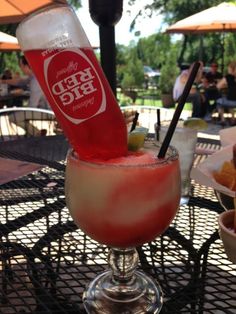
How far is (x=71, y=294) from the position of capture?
78cm

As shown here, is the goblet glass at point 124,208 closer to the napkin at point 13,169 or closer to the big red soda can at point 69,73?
the big red soda can at point 69,73

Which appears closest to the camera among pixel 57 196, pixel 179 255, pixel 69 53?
pixel 69 53

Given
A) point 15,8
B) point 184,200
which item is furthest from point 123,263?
point 15,8

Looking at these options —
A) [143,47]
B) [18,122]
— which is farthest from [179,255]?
[143,47]

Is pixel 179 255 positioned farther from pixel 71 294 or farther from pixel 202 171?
pixel 71 294

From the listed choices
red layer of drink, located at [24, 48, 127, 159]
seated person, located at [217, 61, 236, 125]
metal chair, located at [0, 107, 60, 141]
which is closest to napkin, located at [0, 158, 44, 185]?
red layer of drink, located at [24, 48, 127, 159]

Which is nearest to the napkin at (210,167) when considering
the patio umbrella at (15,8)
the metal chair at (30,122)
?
the patio umbrella at (15,8)

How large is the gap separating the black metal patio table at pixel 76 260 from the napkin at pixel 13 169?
4cm

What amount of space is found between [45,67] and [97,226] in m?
0.27

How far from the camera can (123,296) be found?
759mm

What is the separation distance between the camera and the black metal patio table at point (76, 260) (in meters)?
0.77

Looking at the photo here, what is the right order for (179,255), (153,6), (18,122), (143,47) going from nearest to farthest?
(179,255) < (18,122) < (153,6) < (143,47)

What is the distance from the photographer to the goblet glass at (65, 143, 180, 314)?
2.23 ft

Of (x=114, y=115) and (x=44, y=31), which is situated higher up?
(x=44, y=31)
